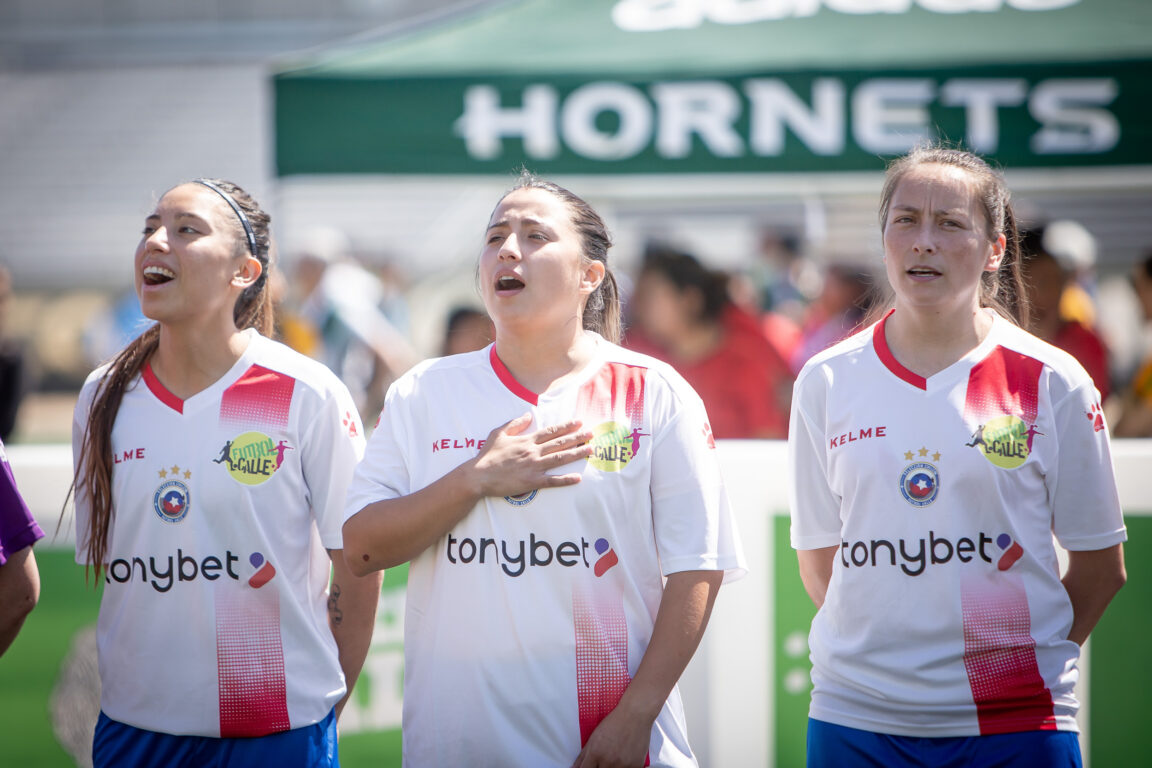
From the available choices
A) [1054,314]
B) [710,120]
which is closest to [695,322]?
[710,120]

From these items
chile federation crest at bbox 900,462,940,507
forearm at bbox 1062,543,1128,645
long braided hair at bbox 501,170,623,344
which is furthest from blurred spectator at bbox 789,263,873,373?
chile federation crest at bbox 900,462,940,507

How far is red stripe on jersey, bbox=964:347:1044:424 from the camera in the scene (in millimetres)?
2387

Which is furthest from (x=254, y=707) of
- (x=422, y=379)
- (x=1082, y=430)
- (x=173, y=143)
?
(x=173, y=143)

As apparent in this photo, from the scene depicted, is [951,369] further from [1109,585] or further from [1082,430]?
[1109,585]

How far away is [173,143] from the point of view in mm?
19312

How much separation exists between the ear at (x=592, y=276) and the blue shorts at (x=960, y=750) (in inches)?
43.9

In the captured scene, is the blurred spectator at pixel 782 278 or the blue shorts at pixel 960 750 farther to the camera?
the blurred spectator at pixel 782 278

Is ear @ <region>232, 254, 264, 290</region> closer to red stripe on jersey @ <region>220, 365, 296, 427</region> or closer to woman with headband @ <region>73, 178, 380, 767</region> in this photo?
woman with headband @ <region>73, 178, 380, 767</region>

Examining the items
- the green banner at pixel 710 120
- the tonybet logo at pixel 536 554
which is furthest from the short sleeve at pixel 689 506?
the green banner at pixel 710 120

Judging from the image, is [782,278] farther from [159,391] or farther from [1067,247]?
[159,391]

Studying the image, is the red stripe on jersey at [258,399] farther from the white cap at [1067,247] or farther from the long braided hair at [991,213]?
the white cap at [1067,247]

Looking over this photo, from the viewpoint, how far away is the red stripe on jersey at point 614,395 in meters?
2.36

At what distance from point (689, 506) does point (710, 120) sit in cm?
225

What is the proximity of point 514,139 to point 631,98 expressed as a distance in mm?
473
